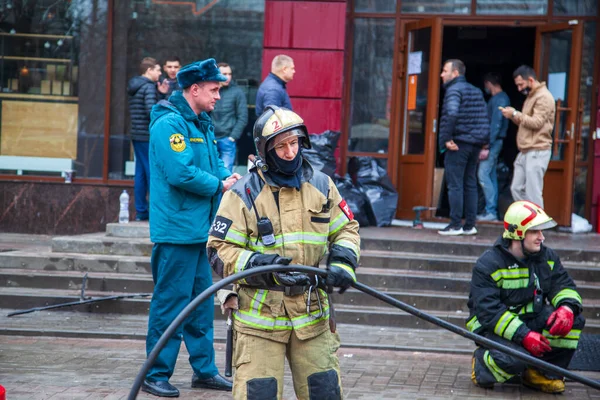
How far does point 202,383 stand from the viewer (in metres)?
5.91

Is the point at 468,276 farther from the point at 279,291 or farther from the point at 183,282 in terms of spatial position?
the point at 279,291

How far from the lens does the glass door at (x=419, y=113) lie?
11.4 metres

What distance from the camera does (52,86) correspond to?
489 inches

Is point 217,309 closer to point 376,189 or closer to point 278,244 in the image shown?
point 376,189

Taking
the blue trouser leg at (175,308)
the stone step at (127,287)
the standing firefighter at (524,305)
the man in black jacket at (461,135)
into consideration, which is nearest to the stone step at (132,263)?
the stone step at (127,287)

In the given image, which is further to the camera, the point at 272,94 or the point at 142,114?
the point at 142,114

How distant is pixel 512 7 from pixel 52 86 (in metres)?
6.40

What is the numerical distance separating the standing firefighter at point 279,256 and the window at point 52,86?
27.9ft

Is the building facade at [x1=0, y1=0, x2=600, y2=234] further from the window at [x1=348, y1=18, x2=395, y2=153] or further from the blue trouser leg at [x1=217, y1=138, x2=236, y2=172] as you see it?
the blue trouser leg at [x1=217, y1=138, x2=236, y2=172]

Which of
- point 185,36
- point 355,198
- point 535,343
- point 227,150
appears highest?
point 185,36

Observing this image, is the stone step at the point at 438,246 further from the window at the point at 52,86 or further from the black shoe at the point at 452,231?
the window at the point at 52,86

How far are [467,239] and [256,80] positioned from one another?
12.6ft

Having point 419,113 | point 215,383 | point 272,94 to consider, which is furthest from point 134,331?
point 419,113

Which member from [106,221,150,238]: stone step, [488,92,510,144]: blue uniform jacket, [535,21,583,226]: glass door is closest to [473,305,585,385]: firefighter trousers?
[106,221,150,238]: stone step
